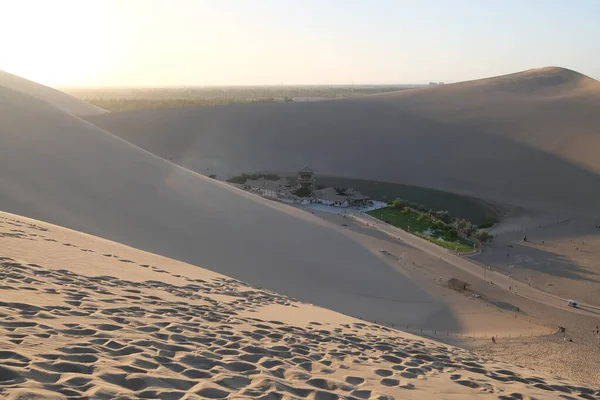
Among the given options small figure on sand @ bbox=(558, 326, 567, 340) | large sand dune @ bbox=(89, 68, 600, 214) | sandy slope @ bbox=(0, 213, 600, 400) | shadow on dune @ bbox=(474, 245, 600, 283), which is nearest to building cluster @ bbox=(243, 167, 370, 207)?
shadow on dune @ bbox=(474, 245, 600, 283)

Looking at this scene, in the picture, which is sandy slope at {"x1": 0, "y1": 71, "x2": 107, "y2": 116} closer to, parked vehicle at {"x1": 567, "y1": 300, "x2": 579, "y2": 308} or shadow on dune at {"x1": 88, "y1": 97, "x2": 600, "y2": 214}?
shadow on dune at {"x1": 88, "y1": 97, "x2": 600, "y2": 214}

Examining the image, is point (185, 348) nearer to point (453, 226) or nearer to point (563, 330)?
point (563, 330)

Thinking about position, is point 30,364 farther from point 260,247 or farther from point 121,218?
point 260,247

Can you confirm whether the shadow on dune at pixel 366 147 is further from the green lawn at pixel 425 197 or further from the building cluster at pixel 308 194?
the building cluster at pixel 308 194

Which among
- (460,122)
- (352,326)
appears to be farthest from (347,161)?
(352,326)

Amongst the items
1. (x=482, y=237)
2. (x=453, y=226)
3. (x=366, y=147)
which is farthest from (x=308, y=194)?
(x=366, y=147)
